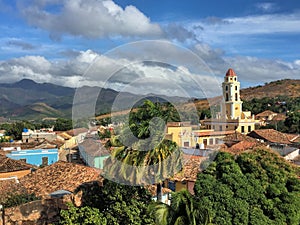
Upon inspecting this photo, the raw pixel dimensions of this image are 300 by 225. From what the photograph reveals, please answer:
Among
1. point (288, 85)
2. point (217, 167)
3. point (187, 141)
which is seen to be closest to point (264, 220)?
point (217, 167)

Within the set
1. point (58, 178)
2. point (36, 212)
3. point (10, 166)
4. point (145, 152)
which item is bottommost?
point (10, 166)

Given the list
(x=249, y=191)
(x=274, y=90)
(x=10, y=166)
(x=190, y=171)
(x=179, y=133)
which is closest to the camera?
(x=249, y=191)

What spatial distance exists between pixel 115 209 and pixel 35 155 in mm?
17296

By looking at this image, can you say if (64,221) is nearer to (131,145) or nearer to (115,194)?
(115,194)

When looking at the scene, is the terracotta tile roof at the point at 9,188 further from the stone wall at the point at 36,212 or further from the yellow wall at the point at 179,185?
the yellow wall at the point at 179,185

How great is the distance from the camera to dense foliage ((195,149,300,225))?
27.8 ft

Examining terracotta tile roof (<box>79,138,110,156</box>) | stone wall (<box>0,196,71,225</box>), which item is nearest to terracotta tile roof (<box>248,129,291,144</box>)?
terracotta tile roof (<box>79,138,110,156</box>)

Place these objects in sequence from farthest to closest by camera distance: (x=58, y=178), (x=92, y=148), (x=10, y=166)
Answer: (x=10, y=166) < (x=92, y=148) < (x=58, y=178)

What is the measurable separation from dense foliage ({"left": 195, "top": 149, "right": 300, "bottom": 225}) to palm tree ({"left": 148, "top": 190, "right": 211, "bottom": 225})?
2.22 ft

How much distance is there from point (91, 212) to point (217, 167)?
12.6ft

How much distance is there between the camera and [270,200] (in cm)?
901

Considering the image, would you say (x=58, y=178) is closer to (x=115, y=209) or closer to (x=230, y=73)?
(x=115, y=209)

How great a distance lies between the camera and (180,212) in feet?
24.0

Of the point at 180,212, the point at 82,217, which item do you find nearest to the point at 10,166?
the point at 82,217
